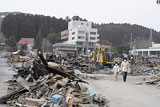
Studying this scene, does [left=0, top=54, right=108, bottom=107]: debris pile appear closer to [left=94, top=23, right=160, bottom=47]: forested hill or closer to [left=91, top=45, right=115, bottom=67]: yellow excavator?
[left=91, top=45, right=115, bottom=67]: yellow excavator

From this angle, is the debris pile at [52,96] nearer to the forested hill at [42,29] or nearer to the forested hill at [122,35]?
the forested hill at [42,29]

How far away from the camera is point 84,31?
99.4 metres

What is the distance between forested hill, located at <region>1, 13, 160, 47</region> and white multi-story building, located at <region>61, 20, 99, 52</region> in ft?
58.9

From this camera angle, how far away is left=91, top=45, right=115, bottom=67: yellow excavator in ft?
101

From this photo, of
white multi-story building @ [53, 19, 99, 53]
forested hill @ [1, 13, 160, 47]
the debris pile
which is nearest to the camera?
the debris pile

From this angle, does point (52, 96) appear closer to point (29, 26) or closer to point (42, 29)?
point (42, 29)

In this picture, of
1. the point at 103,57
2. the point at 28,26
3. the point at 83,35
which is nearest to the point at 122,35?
the point at 83,35

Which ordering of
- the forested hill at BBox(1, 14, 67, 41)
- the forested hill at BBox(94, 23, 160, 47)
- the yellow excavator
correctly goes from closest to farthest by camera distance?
the yellow excavator
the forested hill at BBox(1, 14, 67, 41)
the forested hill at BBox(94, 23, 160, 47)

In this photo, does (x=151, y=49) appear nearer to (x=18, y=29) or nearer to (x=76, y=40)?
(x=76, y=40)

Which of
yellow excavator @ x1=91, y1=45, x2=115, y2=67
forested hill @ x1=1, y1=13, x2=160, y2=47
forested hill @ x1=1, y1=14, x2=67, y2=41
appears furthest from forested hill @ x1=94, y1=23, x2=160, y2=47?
yellow excavator @ x1=91, y1=45, x2=115, y2=67

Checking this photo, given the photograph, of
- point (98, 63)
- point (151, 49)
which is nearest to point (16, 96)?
point (98, 63)

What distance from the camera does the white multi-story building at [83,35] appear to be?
9788cm

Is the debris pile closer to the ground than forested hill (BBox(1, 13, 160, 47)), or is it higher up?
closer to the ground

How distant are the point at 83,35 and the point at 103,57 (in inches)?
2682
